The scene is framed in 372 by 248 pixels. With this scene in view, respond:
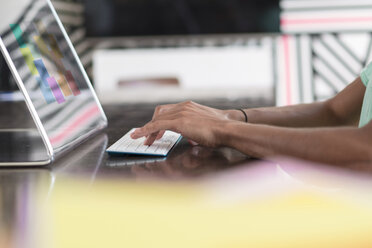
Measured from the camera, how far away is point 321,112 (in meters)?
1.26

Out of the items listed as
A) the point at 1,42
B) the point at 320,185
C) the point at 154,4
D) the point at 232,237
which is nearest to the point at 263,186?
the point at 320,185

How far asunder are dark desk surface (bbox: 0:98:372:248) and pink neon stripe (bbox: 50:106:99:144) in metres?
0.06

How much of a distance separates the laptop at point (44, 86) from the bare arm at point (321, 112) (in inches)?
16.5

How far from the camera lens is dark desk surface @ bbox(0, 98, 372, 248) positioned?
0.51 m

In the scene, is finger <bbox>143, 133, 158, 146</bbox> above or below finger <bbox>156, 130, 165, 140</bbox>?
below

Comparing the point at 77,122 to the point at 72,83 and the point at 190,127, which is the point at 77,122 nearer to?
the point at 72,83

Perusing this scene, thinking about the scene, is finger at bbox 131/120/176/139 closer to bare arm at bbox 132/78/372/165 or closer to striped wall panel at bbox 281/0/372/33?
bare arm at bbox 132/78/372/165

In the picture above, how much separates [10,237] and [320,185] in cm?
45

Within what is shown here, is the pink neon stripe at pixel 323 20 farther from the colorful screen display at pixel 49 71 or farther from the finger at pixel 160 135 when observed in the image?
the finger at pixel 160 135

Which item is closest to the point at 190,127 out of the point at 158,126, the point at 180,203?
the point at 158,126

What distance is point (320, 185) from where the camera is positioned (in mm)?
692

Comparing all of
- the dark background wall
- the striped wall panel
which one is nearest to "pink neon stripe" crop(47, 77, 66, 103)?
the dark background wall

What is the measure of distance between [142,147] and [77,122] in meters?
0.30

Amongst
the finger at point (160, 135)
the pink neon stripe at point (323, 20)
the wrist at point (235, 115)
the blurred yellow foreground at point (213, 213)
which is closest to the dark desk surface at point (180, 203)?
the blurred yellow foreground at point (213, 213)
